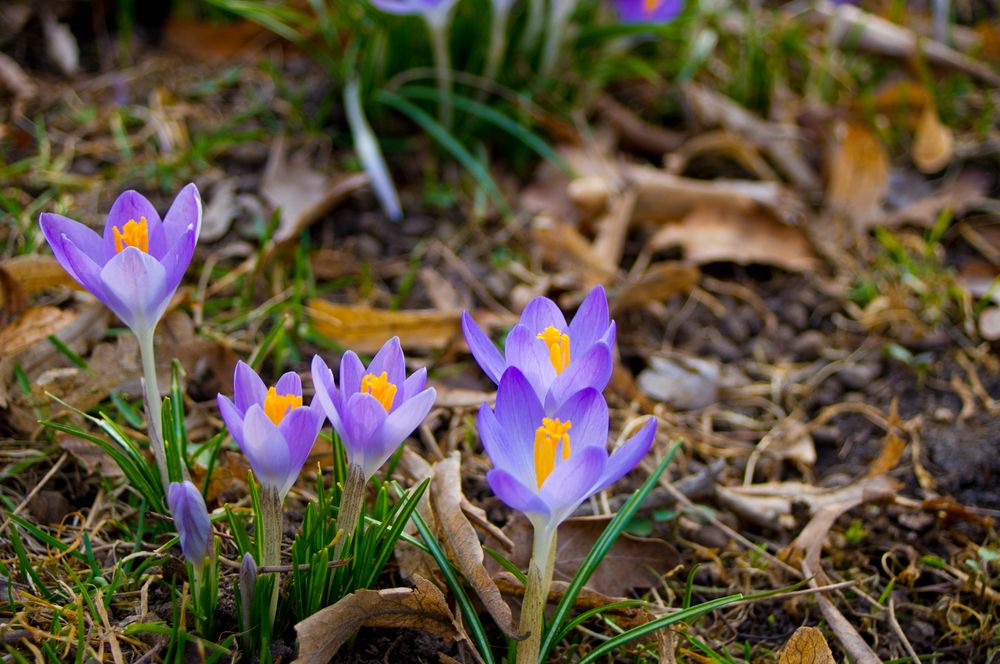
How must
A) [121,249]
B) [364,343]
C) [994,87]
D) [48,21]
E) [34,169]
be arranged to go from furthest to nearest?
[994,87] → [48,21] → [34,169] → [364,343] → [121,249]

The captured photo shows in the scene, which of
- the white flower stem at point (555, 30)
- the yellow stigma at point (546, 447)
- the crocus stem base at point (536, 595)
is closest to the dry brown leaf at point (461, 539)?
the crocus stem base at point (536, 595)

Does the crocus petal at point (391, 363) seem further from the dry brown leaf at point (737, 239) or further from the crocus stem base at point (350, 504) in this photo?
the dry brown leaf at point (737, 239)

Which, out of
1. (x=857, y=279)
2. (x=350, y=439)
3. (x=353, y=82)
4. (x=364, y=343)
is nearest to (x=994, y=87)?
(x=857, y=279)

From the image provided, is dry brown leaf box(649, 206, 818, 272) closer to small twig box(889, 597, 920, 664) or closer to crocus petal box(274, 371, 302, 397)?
small twig box(889, 597, 920, 664)

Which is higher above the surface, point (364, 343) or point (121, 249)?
point (121, 249)

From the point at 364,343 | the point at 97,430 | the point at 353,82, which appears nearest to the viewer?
the point at 97,430

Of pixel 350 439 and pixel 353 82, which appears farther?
pixel 353 82

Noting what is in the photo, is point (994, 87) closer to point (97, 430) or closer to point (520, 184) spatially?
point (520, 184)
